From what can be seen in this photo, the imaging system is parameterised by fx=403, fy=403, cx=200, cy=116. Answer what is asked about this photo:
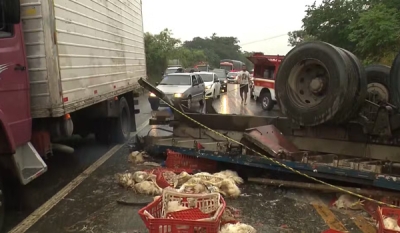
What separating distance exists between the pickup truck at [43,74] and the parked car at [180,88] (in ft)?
24.6

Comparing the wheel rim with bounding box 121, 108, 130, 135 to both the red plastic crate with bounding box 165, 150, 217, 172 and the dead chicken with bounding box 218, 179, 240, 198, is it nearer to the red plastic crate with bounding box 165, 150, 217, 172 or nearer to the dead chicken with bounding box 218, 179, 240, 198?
the red plastic crate with bounding box 165, 150, 217, 172

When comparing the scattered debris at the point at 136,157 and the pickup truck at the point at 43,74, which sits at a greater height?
the pickup truck at the point at 43,74

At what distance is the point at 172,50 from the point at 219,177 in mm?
39485

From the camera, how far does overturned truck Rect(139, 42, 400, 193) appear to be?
5145mm

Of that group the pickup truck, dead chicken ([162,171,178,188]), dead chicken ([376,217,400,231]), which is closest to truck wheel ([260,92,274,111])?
the pickup truck

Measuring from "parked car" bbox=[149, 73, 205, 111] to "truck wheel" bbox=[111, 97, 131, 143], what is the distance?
5.30 m

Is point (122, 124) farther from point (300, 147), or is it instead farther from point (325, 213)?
point (325, 213)

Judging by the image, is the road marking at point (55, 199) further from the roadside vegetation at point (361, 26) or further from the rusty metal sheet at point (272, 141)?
the roadside vegetation at point (361, 26)

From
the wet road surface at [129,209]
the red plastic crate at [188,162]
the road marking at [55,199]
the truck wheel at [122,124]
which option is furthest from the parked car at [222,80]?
the wet road surface at [129,209]

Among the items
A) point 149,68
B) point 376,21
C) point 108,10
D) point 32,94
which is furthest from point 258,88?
point 149,68

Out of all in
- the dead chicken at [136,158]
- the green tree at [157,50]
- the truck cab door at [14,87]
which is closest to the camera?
the truck cab door at [14,87]

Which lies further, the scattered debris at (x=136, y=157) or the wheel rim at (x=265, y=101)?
the wheel rim at (x=265, y=101)

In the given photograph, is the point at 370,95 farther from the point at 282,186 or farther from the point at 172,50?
the point at 172,50

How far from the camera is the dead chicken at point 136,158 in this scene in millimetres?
7219
